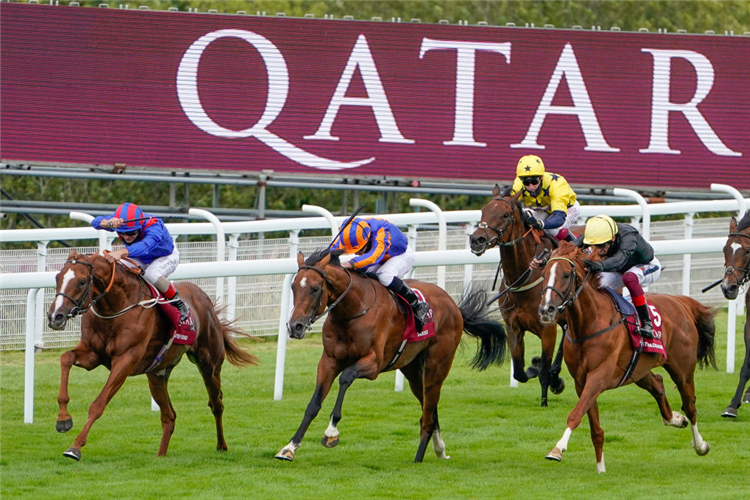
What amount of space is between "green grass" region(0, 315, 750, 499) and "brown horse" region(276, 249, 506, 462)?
29 cm

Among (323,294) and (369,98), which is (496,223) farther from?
(369,98)

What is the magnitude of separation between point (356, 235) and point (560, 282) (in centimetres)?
132

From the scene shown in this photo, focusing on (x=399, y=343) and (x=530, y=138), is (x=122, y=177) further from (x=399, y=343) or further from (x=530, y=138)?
(x=399, y=343)

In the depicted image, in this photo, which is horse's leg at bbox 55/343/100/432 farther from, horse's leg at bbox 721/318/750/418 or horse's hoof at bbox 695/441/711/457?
horse's leg at bbox 721/318/750/418

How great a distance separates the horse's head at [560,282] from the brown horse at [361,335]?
98cm

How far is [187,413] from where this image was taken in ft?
26.9

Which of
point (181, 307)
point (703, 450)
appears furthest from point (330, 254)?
point (703, 450)

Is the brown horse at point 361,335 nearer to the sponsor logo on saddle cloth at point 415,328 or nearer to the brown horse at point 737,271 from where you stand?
the sponsor logo on saddle cloth at point 415,328

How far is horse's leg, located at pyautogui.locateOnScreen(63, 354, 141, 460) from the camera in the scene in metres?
6.27

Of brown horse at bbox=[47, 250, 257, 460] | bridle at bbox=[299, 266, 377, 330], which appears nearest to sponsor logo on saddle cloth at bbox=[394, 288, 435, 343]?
bridle at bbox=[299, 266, 377, 330]

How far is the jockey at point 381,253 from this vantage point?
7027mm

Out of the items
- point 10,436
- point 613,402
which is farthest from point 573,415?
point 10,436

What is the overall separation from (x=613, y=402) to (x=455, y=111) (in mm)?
5816

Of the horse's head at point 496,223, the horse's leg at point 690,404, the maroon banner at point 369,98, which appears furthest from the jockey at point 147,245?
the maroon banner at point 369,98
